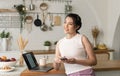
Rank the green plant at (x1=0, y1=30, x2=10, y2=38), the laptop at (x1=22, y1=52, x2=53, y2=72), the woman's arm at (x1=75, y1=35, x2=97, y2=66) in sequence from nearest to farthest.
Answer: the woman's arm at (x1=75, y1=35, x2=97, y2=66) → the laptop at (x1=22, y1=52, x2=53, y2=72) → the green plant at (x1=0, y1=30, x2=10, y2=38)

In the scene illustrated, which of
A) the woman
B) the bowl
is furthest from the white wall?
the woman

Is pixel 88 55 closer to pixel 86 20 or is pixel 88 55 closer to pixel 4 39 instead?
pixel 4 39

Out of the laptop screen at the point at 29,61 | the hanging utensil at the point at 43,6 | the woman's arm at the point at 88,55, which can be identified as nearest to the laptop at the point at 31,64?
the laptop screen at the point at 29,61

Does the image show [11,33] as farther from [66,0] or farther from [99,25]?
[99,25]

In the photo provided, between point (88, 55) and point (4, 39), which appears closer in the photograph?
point (88, 55)

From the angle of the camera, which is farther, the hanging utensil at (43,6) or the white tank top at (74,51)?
the hanging utensil at (43,6)

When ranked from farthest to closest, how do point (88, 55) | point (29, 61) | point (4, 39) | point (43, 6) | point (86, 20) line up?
point (86, 20)
point (43, 6)
point (4, 39)
point (29, 61)
point (88, 55)

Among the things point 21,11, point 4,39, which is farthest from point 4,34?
point 21,11

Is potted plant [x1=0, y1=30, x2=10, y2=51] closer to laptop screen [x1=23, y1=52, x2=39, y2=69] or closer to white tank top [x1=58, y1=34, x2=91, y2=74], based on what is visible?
laptop screen [x1=23, y1=52, x2=39, y2=69]

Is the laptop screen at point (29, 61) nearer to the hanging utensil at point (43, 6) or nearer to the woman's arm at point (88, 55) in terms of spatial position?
the woman's arm at point (88, 55)

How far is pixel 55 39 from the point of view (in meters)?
5.04

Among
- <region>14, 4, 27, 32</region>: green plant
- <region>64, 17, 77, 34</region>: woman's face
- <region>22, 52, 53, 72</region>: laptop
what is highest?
<region>14, 4, 27, 32</region>: green plant

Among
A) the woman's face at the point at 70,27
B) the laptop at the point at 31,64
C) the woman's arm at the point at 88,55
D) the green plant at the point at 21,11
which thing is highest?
the green plant at the point at 21,11

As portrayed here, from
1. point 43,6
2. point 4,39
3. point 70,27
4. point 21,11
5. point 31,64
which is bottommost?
point 31,64
